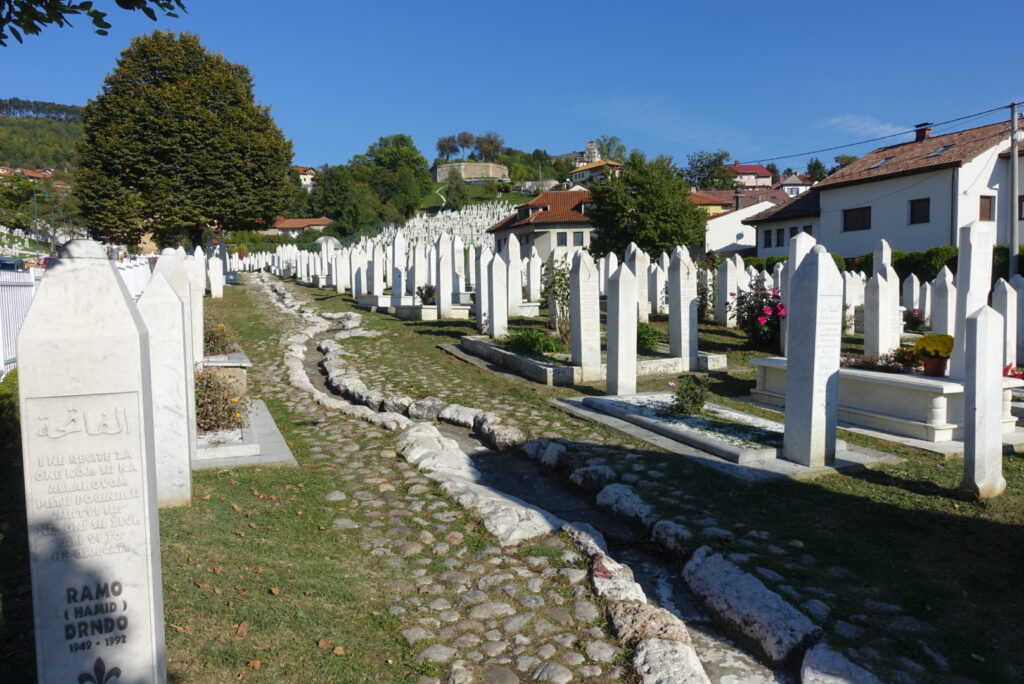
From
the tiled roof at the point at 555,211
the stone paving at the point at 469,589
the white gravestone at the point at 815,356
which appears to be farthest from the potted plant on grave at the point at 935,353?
the tiled roof at the point at 555,211

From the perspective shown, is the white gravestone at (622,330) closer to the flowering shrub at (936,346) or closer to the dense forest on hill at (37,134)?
the flowering shrub at (936,346)

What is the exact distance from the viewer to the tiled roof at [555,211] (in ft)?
177

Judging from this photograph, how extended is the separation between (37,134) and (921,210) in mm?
121007

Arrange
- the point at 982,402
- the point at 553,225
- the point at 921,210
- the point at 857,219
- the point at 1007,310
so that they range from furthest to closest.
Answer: the point at 553,225 → the point at 857,219 → the point at 921,210 → the point at 1007,310 → the point at 982,402

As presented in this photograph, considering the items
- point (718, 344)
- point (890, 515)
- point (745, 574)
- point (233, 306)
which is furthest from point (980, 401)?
point (233, 306)

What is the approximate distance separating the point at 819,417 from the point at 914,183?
30.3 m

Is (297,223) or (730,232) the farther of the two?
(297,223)

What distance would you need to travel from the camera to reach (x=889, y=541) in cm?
503

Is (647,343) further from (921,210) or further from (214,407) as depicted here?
(921,210)

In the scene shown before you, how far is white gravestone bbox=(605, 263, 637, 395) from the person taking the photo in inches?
376

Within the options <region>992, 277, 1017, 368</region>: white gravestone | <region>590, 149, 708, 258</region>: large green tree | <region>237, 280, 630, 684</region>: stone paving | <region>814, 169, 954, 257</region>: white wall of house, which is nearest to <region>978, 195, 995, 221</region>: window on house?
<region>814, 169, 954, 257</region>: white wall of house

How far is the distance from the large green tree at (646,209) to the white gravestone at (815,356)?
30.5 meters

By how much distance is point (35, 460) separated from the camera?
2793 millimetres

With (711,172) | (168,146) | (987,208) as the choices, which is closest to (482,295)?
(168,146)
